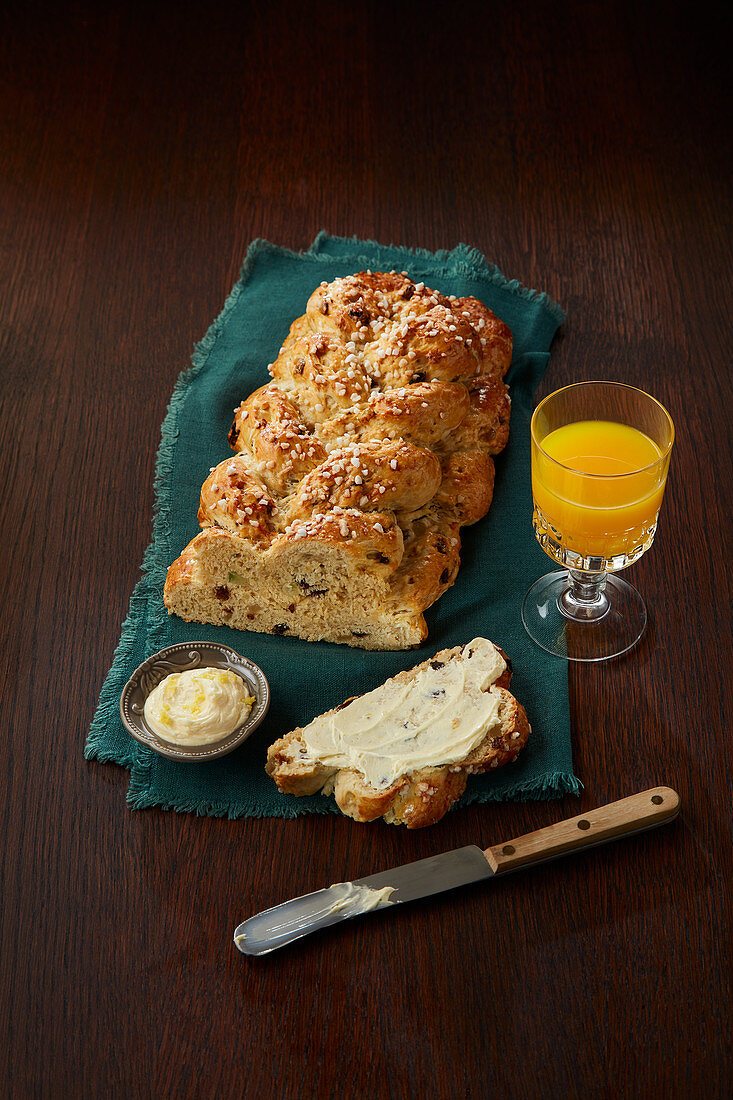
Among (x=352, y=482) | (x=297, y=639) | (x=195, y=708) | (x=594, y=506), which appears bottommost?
(x=297, y=639)

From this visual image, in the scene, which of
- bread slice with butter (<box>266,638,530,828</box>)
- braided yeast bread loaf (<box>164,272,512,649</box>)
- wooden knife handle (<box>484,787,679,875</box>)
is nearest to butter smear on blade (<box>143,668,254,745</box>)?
bread slice with butter (<box>266,638,530,828</box>)

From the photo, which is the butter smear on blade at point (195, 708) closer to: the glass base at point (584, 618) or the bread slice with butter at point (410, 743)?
the bread slice with butter at point (410, 743)

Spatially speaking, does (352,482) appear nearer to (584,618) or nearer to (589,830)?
(584,618)

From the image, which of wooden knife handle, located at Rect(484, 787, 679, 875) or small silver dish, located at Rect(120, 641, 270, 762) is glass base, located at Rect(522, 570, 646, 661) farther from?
small silver dish, located at Rect(120, 641, 270, 762)

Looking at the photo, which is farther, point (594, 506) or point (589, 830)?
point (594, 506)

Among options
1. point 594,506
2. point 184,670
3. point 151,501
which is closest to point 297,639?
point 184,670

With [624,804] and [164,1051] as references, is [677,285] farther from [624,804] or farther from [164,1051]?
[164,1051]
